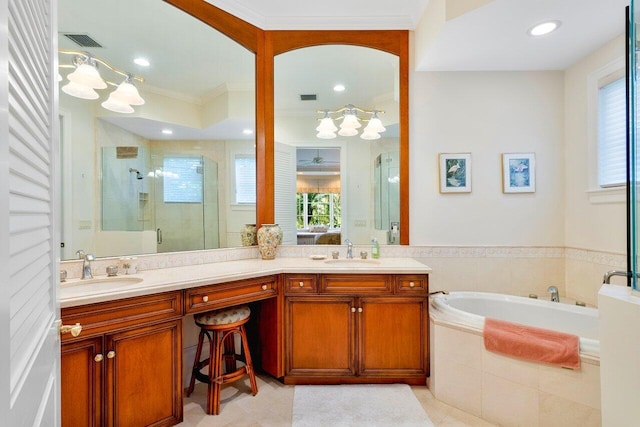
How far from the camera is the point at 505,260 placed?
2680mm

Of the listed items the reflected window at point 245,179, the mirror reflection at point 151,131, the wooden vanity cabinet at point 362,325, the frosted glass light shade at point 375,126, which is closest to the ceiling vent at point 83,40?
the mirror reflection at point 151,131

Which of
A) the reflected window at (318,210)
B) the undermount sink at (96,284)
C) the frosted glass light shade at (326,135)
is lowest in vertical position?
the undermount sink at (96,284)

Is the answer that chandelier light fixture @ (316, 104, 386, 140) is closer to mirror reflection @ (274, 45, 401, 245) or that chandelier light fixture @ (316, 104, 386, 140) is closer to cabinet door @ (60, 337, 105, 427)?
mirror reflection @ (274, 45, 401, 245)

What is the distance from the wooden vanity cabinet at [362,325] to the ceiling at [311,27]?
149 cm

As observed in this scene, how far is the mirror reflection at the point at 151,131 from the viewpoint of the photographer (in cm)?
186

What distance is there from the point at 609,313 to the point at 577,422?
29.4 inches

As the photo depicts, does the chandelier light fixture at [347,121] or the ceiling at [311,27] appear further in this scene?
the chandelier light fixture at [347,121]

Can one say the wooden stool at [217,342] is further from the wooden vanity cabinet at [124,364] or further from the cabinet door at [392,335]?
the cabinet door at [392,335]

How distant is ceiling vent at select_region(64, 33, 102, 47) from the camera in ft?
5.97

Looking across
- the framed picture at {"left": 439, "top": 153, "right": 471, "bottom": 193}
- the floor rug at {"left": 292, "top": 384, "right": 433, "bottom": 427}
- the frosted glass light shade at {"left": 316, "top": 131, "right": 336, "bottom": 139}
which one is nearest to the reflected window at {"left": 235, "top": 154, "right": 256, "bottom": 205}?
the frosted glass light shade at {"left": 316, "top": 131, "right": 336, "bottom": 139}

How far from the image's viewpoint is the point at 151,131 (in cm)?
218

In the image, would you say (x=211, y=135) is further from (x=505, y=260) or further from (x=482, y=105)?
(x=505, y=260)

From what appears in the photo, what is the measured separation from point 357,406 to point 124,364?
54.5 inches

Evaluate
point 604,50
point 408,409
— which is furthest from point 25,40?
point 604,50
